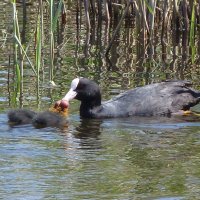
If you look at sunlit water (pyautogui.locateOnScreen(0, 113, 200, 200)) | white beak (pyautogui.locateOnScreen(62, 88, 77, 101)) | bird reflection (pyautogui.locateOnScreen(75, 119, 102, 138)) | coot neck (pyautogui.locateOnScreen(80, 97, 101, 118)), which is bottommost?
bird reflection (pyautogui.locateOnScreen(75, 119, 102, 138))

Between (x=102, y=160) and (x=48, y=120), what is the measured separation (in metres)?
1.51

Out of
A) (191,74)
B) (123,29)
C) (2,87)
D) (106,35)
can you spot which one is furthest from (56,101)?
(123,29)

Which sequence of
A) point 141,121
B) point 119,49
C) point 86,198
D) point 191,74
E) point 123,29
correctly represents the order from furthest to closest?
point 123,29 → point 119,49 → point 191,74 → point 141,121 → point 86,198

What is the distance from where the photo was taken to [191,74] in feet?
36.7

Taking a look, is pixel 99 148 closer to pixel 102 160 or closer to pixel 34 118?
pixel 102 160

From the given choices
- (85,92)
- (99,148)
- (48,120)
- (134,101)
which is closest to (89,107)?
(85,92)

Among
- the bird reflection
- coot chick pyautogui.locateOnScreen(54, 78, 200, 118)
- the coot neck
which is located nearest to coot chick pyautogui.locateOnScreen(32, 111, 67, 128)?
the bird reflection

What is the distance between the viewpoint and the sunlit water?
6262mm

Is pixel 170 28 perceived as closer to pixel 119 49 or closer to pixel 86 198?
pixel 119 49

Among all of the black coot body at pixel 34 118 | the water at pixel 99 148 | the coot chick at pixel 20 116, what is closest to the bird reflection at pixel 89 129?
the water at pixel 99 148

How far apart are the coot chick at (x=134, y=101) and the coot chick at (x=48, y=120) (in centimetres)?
53

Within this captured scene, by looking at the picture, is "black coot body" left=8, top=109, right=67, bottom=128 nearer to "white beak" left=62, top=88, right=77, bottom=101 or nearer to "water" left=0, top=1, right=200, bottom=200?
"water" left=0, top=1, right=200, bottom=200

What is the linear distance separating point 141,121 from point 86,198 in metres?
3.18

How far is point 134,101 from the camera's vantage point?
9523mm
